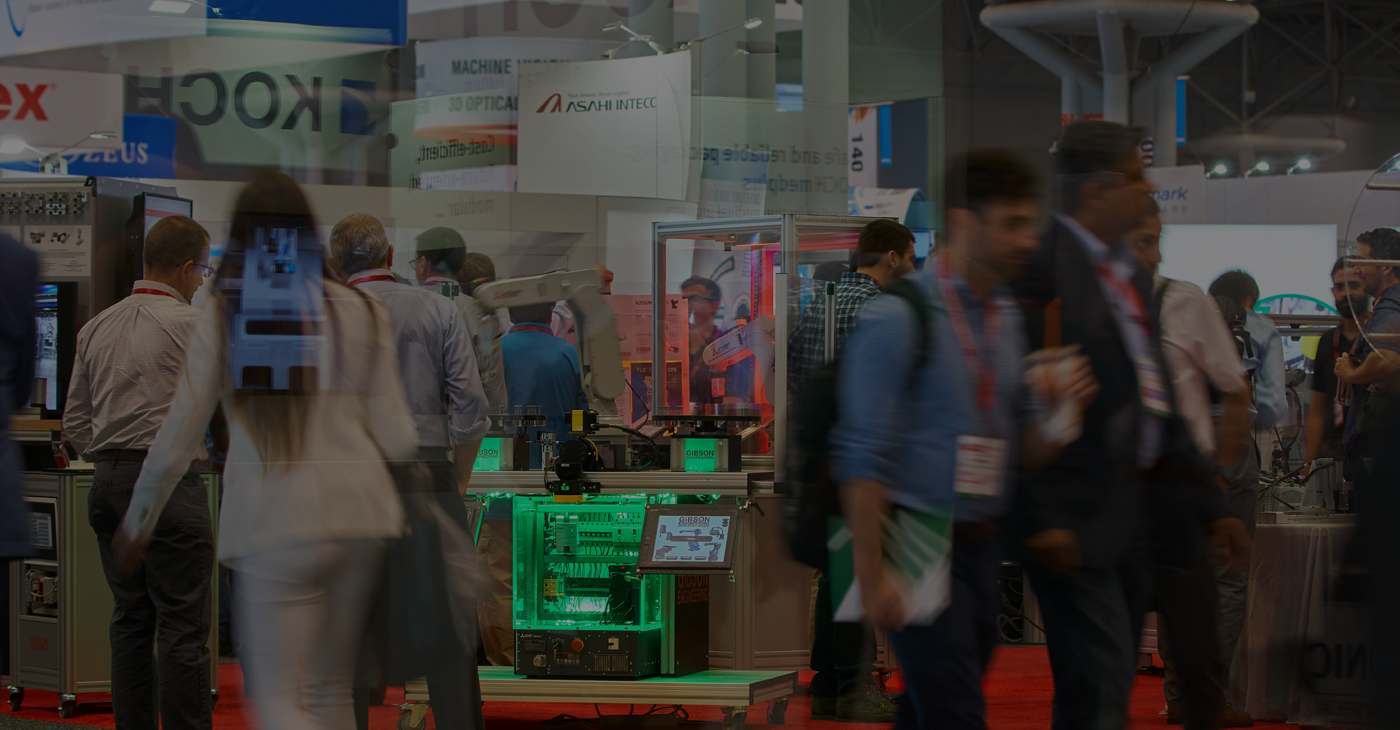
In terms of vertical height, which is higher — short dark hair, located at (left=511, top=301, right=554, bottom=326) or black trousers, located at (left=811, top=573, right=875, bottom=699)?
short dark hair, located at (left=511, top=301, right=554, bottom=326)

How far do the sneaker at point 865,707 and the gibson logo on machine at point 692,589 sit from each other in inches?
21.6

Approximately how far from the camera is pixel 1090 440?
6.98 ft

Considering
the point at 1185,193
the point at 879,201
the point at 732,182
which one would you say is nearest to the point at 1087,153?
the point at 732,182

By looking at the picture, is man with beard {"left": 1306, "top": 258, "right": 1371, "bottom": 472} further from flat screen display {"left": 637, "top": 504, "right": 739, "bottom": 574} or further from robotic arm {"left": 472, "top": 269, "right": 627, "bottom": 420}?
robotic arm {"left": 472, "top": 269, "right": 627, "bottom": 420}

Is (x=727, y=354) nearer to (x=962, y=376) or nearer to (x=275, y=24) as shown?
(x=275, y=24)

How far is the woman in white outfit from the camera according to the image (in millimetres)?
2039

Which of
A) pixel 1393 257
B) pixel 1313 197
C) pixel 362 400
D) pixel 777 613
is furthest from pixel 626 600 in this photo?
pixel 1313 197

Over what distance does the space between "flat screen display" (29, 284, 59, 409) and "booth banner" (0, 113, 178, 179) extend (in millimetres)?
578

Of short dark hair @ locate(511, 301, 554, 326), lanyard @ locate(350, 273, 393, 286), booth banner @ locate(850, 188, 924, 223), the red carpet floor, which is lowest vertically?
the red carpet floor

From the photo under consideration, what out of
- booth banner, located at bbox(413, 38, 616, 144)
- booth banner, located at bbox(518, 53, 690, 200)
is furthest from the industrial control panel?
booth banner, located at bbox(413, 38, 616, 144)

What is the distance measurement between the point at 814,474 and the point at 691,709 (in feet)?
6.83

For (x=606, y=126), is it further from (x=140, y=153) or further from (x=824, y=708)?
(x=824, y=708)

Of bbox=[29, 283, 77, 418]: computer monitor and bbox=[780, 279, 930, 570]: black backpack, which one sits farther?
bbox=[29, 283, 77, 418]: computer monitor

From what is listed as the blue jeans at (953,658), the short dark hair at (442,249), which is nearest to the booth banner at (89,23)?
the short dark hair at (442,249)
